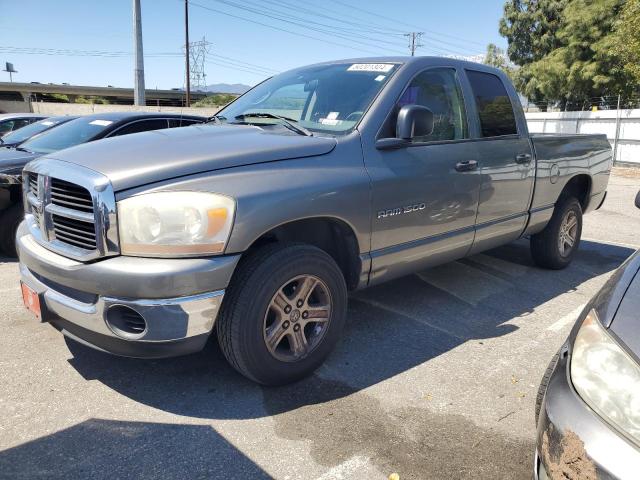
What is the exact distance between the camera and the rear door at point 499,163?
4.10 meters

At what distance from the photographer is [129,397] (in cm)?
289

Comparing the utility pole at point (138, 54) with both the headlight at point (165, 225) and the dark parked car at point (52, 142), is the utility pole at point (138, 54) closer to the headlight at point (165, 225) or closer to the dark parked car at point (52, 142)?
the dark parked car at point (52, 142)

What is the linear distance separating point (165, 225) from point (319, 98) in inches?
67.3

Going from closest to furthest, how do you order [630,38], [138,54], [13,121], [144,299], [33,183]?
[144,299] < [33,183] < [13,121] < [630,38] < [138,54]

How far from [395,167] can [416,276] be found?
2028 millimetres

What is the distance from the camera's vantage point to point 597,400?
1707 mm

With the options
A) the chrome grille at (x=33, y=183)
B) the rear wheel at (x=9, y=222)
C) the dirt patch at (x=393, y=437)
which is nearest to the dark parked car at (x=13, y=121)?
the rear wheel at (x=9, y=222)

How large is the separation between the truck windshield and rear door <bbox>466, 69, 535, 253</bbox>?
990mm

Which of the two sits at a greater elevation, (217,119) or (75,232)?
(217,119)

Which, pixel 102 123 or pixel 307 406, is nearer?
pixel 307 406

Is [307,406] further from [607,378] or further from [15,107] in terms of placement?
[15,107]

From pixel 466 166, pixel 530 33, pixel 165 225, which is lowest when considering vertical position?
pixel 165 225

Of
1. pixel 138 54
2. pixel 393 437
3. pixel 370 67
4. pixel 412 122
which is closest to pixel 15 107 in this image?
pixel 138 54

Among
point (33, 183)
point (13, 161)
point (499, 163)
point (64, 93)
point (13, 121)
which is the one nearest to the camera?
point (33, 183)
